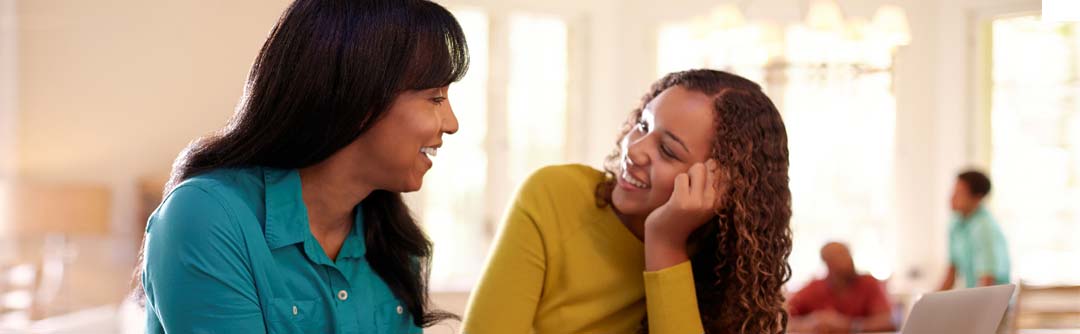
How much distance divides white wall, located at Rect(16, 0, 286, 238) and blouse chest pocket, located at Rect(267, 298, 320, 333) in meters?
A: 6.13

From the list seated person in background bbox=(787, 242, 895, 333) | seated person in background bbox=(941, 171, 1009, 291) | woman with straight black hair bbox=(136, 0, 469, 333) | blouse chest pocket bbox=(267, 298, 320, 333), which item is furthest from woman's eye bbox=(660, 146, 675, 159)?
seated person in background bbox=(941, 171, 1009, 291)

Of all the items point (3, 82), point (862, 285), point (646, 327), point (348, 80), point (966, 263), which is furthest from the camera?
point (3, 82)

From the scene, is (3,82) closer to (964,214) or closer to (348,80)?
(964,214)

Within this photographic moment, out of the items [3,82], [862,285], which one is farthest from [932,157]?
[3,82]

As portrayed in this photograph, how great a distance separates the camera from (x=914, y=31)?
7676 millimetres

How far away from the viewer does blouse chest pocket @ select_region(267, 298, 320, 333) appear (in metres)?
1.56

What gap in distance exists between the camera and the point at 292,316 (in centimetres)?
158

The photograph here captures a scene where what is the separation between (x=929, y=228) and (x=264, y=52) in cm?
687

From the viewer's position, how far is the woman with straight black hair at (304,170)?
4.80ft

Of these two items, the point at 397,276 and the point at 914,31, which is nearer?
the point at 397,276

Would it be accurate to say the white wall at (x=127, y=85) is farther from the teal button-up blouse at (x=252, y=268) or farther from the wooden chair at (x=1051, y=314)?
the teal button-up blouse at (x=252, y=268)

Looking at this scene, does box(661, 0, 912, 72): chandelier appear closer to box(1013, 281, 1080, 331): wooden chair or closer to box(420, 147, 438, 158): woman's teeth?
box(1013, 281, 1080, 331): wooden chair

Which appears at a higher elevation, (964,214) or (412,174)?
(412,174)

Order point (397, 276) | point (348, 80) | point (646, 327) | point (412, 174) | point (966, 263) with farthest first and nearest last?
point (966, 263), point (646, 327), point (397, 276), point (412, 174), point (348, 80)
